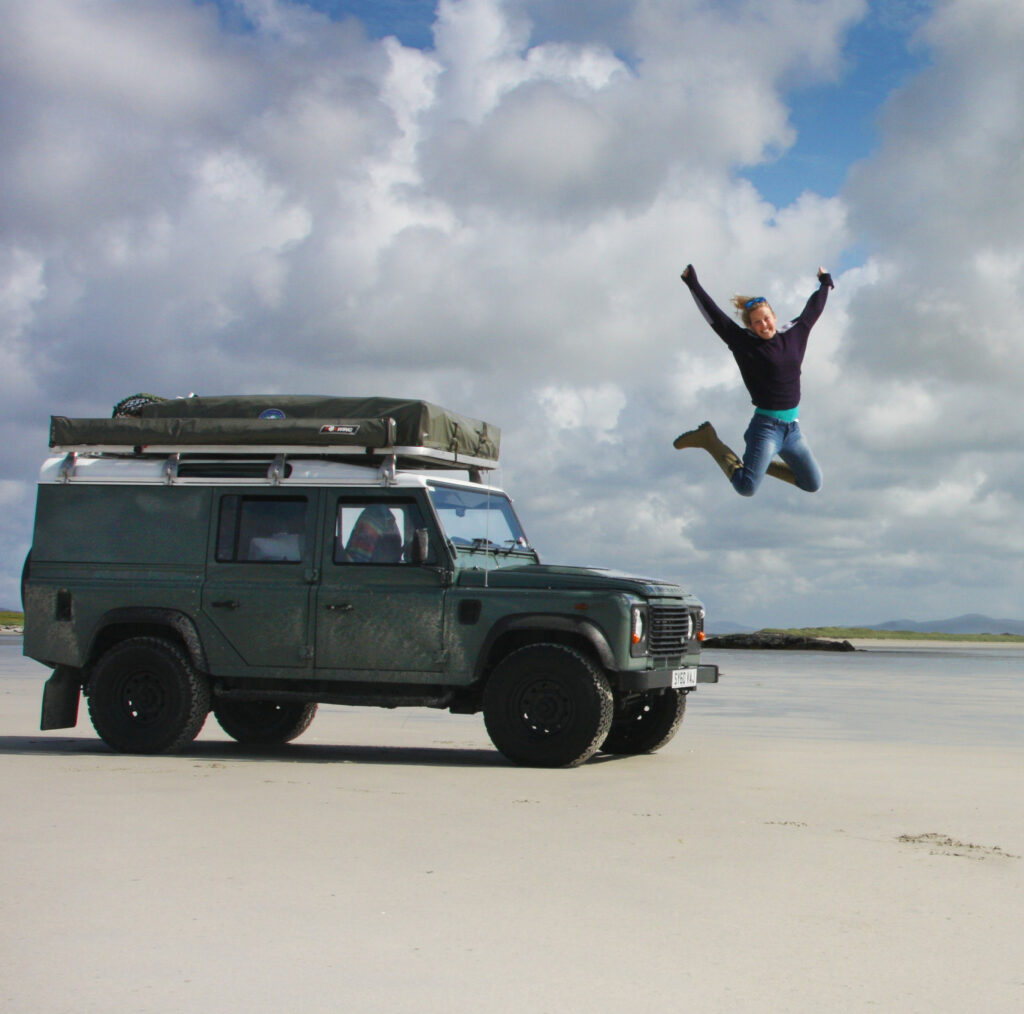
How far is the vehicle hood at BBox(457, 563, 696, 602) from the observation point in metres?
10.3

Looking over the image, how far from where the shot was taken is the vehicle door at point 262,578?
1088cm

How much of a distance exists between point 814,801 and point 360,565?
4.12 meters

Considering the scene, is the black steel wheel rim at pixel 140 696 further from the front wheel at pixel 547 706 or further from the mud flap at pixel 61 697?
the front wheel at pixel 547 706

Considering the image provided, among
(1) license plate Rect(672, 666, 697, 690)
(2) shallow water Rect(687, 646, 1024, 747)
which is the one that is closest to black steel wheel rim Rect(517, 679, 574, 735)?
(1) license plate Rect(672, 666, 697, 690)

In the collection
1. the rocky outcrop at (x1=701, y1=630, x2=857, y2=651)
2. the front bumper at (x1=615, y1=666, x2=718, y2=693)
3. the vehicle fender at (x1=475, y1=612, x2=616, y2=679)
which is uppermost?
the rocky outcrop at (x1=701, y1=630, x2=857, y2=651)

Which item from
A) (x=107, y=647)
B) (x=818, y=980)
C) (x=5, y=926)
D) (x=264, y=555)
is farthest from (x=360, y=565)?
(x=818, y=980)

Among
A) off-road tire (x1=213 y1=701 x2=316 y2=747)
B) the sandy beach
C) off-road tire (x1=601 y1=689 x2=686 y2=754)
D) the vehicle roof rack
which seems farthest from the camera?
off-road tire (x1=213 y1=701 x2=316 y2=747)

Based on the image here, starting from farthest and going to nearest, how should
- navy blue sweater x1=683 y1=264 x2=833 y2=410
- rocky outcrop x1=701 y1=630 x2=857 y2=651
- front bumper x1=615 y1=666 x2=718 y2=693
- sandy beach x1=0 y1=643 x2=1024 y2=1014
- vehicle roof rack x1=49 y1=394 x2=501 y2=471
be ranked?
1. rocky outcrop x1=701 y1=630 x2=857 y2=651
2. vehicle roof rack x1=49 y1=394 x2=501 y2=471
3. front bumper x1=615 y1=666 x2=718 y2=693
4. navy blue sweater x1=683 y1=264 x2=833 y2=410
5. sandy beach x1=0 y1=643 x2=1024 y2=1014

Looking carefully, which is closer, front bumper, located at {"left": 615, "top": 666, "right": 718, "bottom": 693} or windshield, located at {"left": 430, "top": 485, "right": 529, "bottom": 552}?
front bumper, located at {"left": 615, "top": 666, "right": 718, "bottom": 693}

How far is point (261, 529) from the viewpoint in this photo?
36.4 ft

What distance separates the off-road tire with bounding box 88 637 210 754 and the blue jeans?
5.77 metres

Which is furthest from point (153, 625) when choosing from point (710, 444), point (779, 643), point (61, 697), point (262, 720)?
point (779, 643)

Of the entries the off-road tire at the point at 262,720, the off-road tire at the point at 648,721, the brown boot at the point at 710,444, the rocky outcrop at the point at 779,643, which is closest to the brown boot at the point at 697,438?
the brown boot at the point at 710,444

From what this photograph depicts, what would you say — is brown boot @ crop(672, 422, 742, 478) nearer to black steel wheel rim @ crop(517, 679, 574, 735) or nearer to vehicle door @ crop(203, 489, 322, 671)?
black steel wheel rim @ crop(517, 679, 574, 735)
